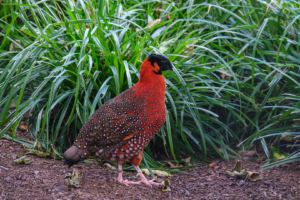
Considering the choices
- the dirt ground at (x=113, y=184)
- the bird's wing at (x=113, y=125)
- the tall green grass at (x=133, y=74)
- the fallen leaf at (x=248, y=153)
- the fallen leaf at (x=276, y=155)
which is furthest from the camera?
the fallen leaf at (x=248, y=153)

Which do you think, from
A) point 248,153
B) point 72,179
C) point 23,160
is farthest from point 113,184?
point 248,153

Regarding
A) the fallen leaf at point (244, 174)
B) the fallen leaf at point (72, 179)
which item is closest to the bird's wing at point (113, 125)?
the fallen leaf at point (72, 179)

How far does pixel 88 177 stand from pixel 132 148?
482 millimetres

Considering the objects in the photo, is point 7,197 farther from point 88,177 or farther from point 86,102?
point 86,102

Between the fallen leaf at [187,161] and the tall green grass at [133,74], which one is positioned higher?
the tall green grass at [133,74]

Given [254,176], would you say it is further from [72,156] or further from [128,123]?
[72,156]

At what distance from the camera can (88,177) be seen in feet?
9.06

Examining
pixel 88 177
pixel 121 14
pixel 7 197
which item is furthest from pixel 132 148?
pixel 121 14

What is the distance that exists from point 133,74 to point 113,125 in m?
0.80

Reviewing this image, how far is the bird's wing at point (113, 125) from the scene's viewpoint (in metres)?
2.59

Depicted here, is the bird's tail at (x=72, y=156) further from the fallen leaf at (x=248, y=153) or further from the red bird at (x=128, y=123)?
the fallen leaf at (x=248, y=153)

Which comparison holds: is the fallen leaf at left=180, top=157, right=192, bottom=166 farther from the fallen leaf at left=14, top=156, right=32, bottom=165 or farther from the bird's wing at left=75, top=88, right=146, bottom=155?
the fallen leaf at left=14, top=156, right=32, bottom=165

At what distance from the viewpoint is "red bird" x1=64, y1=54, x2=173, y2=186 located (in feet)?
8.49

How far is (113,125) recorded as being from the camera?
2.60 meters
